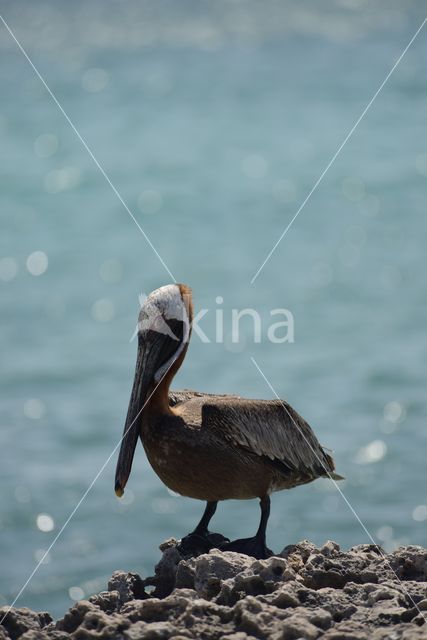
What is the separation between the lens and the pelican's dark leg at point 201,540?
218 inches

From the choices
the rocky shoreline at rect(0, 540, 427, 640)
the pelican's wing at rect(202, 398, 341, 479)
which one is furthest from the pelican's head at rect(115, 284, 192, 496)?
the rocky shoreline at rect(0, 540, 427, 640)

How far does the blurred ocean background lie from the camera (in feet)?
39.1

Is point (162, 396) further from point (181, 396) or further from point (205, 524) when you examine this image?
point (205, 524)

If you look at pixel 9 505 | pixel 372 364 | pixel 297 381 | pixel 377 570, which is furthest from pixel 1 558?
pixel 377 570

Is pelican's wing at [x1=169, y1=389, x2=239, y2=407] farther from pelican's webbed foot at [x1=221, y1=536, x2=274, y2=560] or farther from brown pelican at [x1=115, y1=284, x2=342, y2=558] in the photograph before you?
pelican's webbed foot at [x1=221, y1=536, x2=274, y2=560]

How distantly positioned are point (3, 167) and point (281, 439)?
512 inches

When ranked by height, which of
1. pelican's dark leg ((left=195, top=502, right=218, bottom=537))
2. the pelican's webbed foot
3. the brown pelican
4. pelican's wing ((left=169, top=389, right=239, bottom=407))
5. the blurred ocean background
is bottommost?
the pelican's webbed foot

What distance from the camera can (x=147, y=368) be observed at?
18.7 ft

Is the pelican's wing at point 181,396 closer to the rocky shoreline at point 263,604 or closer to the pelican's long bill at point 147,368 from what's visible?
the pelican's long bill at point 147,368

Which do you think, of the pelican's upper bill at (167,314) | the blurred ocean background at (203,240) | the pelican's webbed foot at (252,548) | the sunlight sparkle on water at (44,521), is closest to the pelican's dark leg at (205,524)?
the pelican's webbed foot at (252,548)

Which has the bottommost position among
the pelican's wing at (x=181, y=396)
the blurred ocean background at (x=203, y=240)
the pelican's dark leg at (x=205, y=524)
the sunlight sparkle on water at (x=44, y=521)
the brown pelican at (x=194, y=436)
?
the pelican's dark leg at (x=205, y=524)

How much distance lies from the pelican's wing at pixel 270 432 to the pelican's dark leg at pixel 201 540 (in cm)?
33

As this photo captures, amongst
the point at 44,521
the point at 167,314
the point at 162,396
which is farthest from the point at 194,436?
the point at 44,521

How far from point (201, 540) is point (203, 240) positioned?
1120 centimetres
